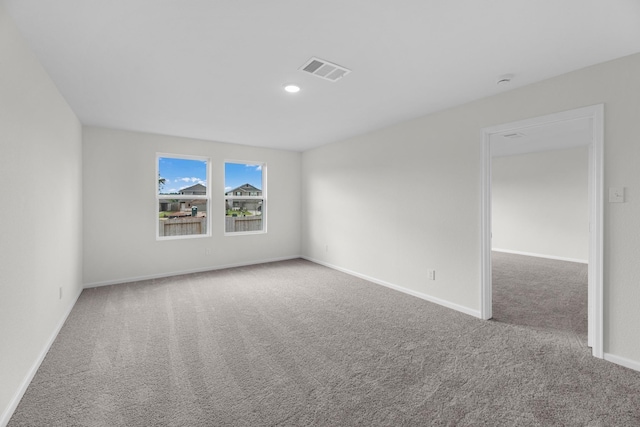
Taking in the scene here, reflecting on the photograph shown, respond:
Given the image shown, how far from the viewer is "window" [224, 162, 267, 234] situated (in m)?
5.57

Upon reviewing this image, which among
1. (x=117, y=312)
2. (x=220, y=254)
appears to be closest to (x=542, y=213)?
(x=220, y=254)

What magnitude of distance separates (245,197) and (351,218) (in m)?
2.24

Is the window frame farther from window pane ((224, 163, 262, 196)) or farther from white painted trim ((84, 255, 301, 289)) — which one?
white painted trim ((84, 255, 301, 289))

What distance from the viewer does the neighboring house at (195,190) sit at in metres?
5.11

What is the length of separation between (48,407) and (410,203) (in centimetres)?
393

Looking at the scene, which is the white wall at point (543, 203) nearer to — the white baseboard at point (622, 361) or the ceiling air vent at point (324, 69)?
the white baseboard at point (622, 361)

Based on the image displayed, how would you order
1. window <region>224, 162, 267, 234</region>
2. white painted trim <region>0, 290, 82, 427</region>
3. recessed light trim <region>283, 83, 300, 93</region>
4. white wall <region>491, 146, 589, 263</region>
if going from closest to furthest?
white painted trim <region>0, 290, 82, 427</region> < recessed light trim <region>283, 83, 300, 93</region> < window <region>224, 162, 267, 234</region> < white wall <region>491, 146, 589, 263</region>

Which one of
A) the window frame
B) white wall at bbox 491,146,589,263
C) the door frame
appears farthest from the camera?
white wall at bbox 491,146,589,263

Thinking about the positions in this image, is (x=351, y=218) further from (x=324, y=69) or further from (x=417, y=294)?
(x=324, y=69)

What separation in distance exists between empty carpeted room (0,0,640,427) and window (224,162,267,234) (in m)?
0.85

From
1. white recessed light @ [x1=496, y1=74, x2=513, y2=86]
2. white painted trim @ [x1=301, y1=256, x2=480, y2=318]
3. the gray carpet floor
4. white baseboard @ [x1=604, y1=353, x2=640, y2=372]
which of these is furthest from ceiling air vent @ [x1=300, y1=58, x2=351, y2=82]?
white baseboard @ [x1=604, y1=353, x2=640, y2=372]

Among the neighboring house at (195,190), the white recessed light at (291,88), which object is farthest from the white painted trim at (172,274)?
the white recessed light at (291,88)

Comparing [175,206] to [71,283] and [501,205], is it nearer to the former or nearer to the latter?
→ [71,283]

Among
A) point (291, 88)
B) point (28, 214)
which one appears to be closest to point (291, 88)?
point (291, 88)
